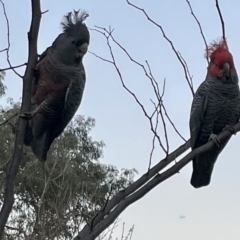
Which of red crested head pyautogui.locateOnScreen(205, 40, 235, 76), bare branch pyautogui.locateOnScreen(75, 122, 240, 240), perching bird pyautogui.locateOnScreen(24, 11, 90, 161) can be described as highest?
red crested head pyautogui.locateOnScreen(205, 40, 235, 76)

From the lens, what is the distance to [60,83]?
3189 millimetres

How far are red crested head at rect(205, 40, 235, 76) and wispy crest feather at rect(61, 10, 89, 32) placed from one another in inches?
33.3

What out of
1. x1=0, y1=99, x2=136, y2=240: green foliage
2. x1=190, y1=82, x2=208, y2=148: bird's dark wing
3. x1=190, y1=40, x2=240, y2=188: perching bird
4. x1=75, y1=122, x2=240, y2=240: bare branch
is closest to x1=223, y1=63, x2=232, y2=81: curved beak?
x1=190, y1=40, x2=240, y2=188: perching bird

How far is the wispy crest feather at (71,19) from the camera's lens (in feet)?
9.87

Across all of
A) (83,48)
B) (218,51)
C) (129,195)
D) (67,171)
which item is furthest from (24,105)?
(67,171)

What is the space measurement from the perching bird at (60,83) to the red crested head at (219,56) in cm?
87

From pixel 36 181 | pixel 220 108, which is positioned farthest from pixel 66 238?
pixel 220 108

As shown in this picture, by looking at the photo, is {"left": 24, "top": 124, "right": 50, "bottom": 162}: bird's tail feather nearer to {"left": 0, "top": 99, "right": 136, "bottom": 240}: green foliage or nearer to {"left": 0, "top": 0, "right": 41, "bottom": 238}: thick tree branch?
{"left": 0, "top": 0, "right": 41, "bottom": 238}: thick tree branch

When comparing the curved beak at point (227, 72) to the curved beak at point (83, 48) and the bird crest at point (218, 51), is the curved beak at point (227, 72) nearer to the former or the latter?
the bird crest at point (218, 51)

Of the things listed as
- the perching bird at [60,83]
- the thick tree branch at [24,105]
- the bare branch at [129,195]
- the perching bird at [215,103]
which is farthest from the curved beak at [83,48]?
the bare branch at [129,195]

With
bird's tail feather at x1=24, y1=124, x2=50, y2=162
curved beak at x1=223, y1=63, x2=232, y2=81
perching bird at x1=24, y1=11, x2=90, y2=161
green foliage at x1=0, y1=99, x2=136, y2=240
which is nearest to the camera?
bird's tail feather at x1=24, y1=124, x2=50, y2=162

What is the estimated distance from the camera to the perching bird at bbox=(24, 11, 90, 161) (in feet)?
9.99

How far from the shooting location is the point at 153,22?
8.07 feet

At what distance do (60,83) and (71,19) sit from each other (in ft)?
1.39
